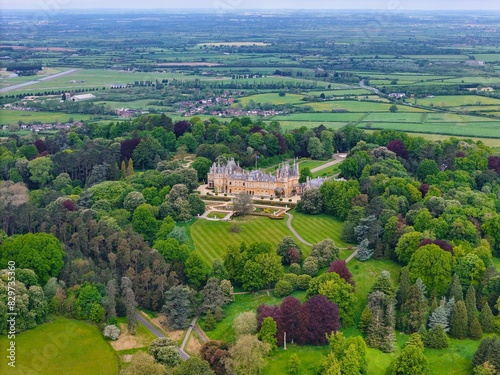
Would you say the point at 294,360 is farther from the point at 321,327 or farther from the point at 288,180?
the point at 288,180

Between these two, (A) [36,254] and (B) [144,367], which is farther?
(A) [36,254]

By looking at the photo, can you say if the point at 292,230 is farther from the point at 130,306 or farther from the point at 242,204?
the point at 130,306

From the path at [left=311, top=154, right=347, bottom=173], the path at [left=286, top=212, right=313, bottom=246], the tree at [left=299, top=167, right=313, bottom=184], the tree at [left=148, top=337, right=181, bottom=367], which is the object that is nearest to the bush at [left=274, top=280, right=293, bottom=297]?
the path at [left=286, top=212, right=313, bottom=246]

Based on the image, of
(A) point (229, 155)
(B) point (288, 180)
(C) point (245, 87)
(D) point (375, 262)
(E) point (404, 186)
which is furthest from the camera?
(C) point (245, 87)

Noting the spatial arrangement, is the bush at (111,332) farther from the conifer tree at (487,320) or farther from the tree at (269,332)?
the conifer tree at (487,320)

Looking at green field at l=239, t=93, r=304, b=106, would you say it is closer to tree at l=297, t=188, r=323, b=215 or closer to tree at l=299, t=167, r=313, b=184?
tree at l=299, t=167, r=313, b=184

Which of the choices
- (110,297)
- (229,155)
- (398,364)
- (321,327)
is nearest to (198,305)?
(110,297)

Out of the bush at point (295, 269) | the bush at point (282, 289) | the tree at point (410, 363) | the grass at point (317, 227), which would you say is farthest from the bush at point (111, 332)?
the grass at point (317, 227)

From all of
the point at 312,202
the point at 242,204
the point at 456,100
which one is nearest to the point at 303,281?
the point at 242,204
